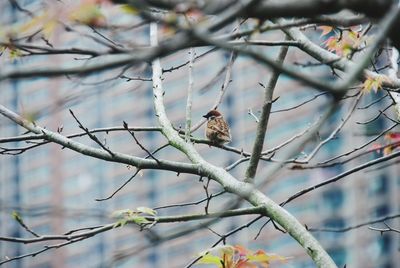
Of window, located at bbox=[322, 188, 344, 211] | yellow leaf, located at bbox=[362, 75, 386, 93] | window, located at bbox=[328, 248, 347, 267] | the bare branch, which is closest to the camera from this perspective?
the bare branch

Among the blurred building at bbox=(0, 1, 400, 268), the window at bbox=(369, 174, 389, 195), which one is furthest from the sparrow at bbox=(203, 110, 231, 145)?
the window at bbox=(369, 174, 389, 195)

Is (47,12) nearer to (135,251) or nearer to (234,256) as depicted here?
(135,251)

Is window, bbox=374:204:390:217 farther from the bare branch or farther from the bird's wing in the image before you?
the bare branch

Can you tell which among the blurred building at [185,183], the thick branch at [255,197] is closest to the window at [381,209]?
the blurred building at [185,183]

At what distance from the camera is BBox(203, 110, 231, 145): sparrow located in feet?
20.1

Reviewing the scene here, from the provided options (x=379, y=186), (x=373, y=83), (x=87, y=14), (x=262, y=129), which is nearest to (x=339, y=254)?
(x=379, y=186)

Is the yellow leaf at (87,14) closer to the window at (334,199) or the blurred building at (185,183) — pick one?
the blurred building at (185,183)

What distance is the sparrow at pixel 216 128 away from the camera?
612 cm

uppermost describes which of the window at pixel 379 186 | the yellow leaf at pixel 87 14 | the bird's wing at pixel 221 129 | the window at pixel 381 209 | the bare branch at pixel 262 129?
the window at pixel 379 186

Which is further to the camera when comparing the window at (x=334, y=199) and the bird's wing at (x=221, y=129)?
the window at (x=334, y=199)

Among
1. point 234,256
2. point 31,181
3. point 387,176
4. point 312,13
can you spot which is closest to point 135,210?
point 234,256

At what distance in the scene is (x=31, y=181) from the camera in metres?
73.5

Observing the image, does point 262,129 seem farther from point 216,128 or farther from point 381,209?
point 381,209

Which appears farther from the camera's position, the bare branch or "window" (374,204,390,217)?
"window" (374,204,390,217)
